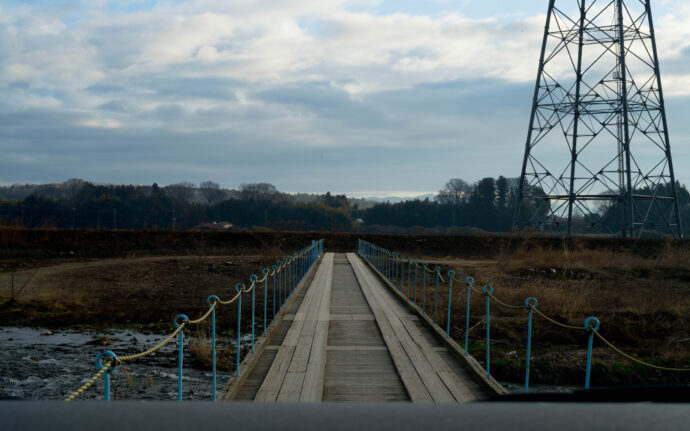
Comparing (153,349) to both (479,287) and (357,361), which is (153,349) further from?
(479,287)

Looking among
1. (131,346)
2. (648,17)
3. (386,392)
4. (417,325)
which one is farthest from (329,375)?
(648,17)

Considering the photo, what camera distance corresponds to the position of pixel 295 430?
2.73 feet

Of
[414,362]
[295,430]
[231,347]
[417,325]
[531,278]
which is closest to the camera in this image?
[295,430]

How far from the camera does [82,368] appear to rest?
11.0 meters

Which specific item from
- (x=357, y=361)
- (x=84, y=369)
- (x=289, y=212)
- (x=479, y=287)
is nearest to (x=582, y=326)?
(x=479, y=287)

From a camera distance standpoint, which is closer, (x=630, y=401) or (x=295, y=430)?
(x=295, y=430)

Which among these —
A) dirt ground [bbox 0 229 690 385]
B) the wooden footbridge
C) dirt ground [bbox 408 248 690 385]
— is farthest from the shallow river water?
the wooden footbridge

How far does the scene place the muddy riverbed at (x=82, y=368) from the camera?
962 centimetres

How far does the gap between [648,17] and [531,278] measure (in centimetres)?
2105

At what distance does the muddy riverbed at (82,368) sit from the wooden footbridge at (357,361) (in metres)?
2.04

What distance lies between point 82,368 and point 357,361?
633 centimetres

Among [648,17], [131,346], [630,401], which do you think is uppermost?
[648,17]

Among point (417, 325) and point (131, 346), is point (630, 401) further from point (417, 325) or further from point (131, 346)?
point (131, 346)

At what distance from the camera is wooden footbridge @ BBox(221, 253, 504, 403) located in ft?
20.2
